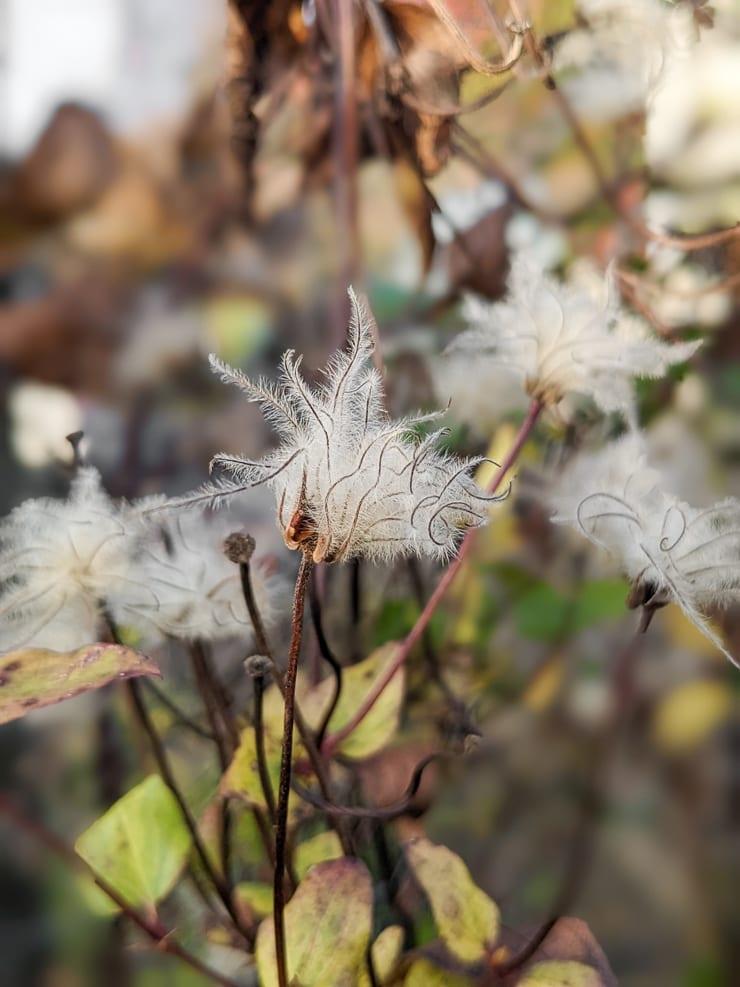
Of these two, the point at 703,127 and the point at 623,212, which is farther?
the point at 703,127

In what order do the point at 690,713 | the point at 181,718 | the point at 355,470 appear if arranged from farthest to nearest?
the point at 690,713 < the point at 181,718 < the point at 355,470

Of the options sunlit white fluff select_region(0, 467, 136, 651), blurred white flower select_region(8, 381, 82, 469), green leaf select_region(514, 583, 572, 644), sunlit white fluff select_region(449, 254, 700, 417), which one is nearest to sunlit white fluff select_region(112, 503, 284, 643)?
sunlit white fluff select_region(0, 467, 136, 651)

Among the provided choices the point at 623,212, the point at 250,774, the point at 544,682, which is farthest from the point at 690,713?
the point at 250,774

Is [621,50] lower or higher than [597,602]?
higher

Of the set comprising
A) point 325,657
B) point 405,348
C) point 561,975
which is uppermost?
point 405,348

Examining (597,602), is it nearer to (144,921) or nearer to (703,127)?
(144,921)

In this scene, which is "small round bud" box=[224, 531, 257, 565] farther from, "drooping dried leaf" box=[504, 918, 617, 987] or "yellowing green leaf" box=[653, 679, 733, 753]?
"yellowing green leaf" box=[653, 679, 733, 753]

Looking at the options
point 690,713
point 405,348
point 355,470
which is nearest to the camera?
point 355,470
